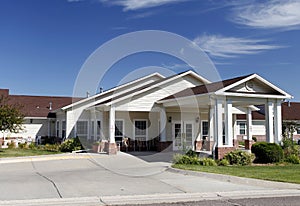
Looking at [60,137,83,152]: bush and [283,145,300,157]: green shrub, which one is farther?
[60,137,83,152]: bush

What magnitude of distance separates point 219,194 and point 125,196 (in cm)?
274

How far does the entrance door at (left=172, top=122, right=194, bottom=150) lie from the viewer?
26.2m

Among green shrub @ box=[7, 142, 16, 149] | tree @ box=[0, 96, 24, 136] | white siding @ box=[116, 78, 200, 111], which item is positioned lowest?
green shrub @ box=[7, 142, 16, 149]

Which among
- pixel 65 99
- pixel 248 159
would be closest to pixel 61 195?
pixel 248 159

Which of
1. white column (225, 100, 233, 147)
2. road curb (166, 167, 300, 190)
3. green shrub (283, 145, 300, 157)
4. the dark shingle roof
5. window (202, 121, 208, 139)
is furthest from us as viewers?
the dark shingle roof

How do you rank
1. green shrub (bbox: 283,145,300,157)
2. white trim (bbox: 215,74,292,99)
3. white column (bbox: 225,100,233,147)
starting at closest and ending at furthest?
white trim (bbox: 215,74,292,99) < white column (bbox: 225,100,233,147) < green shrub (bbox: 283,145,300,157)

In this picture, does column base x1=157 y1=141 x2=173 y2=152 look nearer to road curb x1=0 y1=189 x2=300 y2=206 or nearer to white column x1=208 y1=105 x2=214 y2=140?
white column x1=208 y1=105 x2=214 y2=140

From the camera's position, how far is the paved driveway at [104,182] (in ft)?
34.0

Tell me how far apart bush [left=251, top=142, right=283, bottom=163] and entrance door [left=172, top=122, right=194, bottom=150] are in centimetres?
788

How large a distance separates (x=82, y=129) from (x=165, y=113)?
721cm

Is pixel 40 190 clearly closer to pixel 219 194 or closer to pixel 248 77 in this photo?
Result: pixel 219 194

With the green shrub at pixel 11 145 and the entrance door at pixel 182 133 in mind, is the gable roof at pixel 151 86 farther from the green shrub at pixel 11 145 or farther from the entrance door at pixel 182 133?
the green shrub at pixel 11 145

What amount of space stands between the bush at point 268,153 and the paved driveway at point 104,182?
538 cm

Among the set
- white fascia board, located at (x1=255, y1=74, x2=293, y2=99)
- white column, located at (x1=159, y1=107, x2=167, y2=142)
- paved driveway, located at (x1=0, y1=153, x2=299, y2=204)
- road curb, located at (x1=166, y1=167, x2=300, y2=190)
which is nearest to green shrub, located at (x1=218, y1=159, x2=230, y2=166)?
paved driveway, located at (x1=0, y1=153, x2=299, y2=204)
